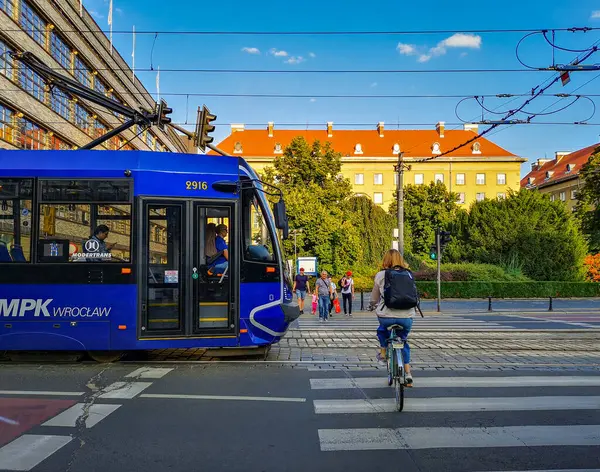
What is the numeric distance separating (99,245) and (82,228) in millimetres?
372

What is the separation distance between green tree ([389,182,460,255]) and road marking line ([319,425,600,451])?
2533 inches

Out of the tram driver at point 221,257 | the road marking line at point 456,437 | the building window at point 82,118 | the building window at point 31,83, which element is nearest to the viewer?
the road marking line at point 456,437

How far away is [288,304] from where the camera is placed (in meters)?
9.80

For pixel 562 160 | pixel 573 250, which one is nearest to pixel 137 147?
pixel 573 250

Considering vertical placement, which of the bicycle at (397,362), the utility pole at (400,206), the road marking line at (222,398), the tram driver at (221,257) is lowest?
the road marking line at (222,398)

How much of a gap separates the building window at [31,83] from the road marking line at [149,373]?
2198cm

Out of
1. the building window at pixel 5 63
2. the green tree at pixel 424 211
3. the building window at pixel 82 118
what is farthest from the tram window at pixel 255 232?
the green tree at pixel 424 211

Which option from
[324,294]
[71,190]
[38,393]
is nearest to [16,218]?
[71,190]

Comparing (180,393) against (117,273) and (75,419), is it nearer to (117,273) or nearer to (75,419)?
(75,419)

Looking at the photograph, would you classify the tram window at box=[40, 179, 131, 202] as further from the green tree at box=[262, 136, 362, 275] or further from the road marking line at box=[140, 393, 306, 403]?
the green tree at box=[262, 136, 362, 275]

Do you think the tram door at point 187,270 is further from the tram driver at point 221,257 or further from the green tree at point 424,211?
the green tree at point 424,211

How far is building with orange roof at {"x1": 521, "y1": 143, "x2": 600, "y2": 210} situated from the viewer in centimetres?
8827

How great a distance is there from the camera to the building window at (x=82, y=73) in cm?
3416

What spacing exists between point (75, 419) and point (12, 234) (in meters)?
4.30
